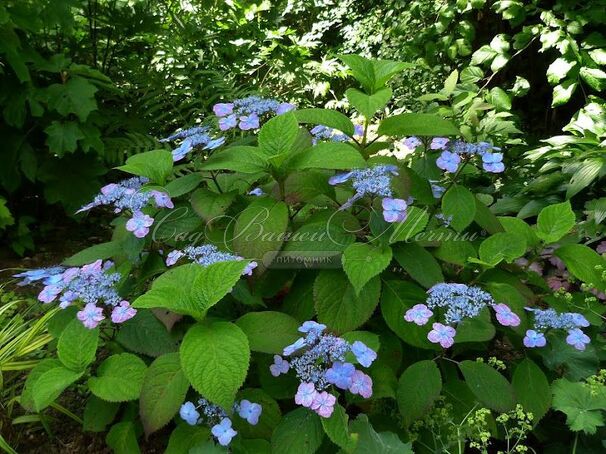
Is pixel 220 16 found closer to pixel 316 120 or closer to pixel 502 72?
pixel 502 72

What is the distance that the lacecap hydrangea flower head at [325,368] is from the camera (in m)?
1.18

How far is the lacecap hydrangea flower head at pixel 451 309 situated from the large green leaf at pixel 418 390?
0.32 feet

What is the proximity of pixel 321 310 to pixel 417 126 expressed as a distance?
0.59 m

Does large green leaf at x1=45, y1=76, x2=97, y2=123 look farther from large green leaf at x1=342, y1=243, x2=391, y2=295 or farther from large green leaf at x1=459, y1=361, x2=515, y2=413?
large green leaf at x1=459, y1=361, x2=515, y2=413

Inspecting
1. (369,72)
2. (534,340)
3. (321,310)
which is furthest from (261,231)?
(534,340)

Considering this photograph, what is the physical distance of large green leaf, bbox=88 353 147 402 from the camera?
4.42 ft

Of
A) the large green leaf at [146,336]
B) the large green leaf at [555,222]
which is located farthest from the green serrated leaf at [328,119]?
the large green leaf at [146,336]

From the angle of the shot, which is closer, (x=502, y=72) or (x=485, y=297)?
(x=485, y=297)

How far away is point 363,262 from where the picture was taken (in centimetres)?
139

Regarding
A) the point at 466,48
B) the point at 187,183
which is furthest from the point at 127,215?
the point at 466,48

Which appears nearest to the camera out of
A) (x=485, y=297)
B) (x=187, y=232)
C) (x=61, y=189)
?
(x=485, y=297)

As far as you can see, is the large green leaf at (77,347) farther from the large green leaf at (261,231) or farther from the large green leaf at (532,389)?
the large green leaf at (532,389)

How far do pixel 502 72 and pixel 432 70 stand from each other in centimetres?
56

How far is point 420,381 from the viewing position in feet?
→ 4.50
